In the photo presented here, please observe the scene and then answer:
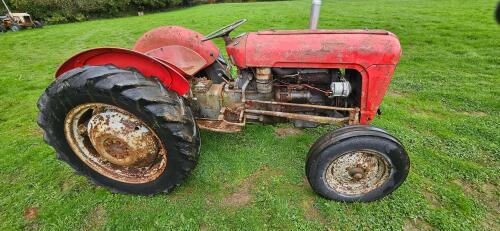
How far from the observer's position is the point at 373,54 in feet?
7.47

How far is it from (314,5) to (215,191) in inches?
77.5

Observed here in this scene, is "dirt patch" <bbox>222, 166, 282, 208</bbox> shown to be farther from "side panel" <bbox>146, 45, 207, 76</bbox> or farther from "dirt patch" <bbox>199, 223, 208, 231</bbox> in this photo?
"side panel" <bbox>146, 45, 207, 76</bbox>

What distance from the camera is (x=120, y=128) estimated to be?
2.42m

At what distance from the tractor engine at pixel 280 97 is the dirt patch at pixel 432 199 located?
908mm

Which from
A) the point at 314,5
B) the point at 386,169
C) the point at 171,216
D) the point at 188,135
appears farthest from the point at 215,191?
the point at 314,5

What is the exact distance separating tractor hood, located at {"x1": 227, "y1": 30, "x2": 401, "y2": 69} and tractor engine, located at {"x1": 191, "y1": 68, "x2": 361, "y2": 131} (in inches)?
6.0

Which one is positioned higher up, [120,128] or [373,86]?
[373,86]

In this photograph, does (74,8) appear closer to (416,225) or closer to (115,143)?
(115,143)

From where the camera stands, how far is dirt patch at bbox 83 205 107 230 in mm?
2380

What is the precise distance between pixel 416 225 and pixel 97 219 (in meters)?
2.48

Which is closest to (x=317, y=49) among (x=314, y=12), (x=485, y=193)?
(x=314, y=12)

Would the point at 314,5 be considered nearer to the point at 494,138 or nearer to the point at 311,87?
the point at 311,87

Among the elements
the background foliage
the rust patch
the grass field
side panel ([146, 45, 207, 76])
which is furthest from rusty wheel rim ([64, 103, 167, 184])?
the background foliage

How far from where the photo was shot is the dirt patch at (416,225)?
2.29 meters
